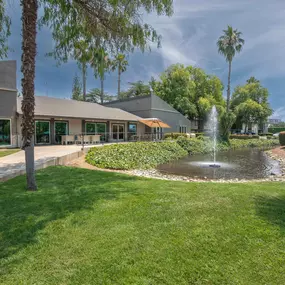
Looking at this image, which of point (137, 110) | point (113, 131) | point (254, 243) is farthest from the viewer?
point (137, 110)

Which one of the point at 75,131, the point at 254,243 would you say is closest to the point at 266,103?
the point at 75,131

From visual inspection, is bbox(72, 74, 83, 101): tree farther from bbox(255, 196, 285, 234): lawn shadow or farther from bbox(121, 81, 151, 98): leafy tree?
bbox(255, 196, 285, 234): lawn shadow

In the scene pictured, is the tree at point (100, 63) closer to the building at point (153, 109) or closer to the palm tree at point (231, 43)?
the building at point (153, 109)

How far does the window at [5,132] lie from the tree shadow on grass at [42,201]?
10319 millimetres

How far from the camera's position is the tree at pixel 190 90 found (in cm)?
3809

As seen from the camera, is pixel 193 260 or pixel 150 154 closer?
pixel 193 260

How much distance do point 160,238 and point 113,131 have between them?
21457mm

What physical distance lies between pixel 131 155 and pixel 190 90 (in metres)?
29.5

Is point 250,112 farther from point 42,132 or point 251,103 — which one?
point 42,132

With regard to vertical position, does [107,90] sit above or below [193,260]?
above

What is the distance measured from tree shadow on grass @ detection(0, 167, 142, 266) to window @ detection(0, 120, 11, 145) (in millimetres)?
10319

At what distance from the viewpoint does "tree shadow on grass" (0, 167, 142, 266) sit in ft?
11.0

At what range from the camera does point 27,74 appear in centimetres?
539

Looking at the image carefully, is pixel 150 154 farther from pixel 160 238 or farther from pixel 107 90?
pixel 107 90
